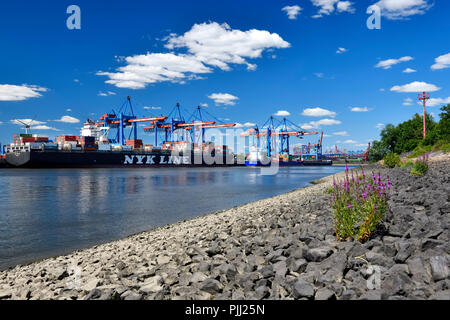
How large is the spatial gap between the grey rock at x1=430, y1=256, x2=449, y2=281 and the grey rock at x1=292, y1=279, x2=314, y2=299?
1.27 meters

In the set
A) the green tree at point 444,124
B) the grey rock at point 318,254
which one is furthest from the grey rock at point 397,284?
the green tree at point 444,124

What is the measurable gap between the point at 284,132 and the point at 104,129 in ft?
257

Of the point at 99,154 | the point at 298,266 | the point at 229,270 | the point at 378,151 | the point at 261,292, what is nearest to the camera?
the point at 261,292

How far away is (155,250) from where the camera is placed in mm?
6551

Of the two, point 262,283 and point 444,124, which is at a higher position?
point 444,124

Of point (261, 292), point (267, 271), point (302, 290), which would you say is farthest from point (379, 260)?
point (261, 292)

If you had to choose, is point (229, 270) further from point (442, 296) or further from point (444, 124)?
point (444, 124)

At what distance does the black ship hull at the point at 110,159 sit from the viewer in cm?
6819

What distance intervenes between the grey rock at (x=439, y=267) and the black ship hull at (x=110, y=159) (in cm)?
7864

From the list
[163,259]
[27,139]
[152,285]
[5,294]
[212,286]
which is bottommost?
[5,294]

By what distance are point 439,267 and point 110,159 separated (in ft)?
277

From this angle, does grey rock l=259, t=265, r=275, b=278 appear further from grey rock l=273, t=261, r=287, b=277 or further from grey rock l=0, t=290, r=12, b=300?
grey rock l=0, t=290, r=12, b=300

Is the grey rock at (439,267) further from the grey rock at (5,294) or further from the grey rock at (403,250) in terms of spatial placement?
the grey rock at (5,294)

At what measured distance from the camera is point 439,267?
3133 millimetres
